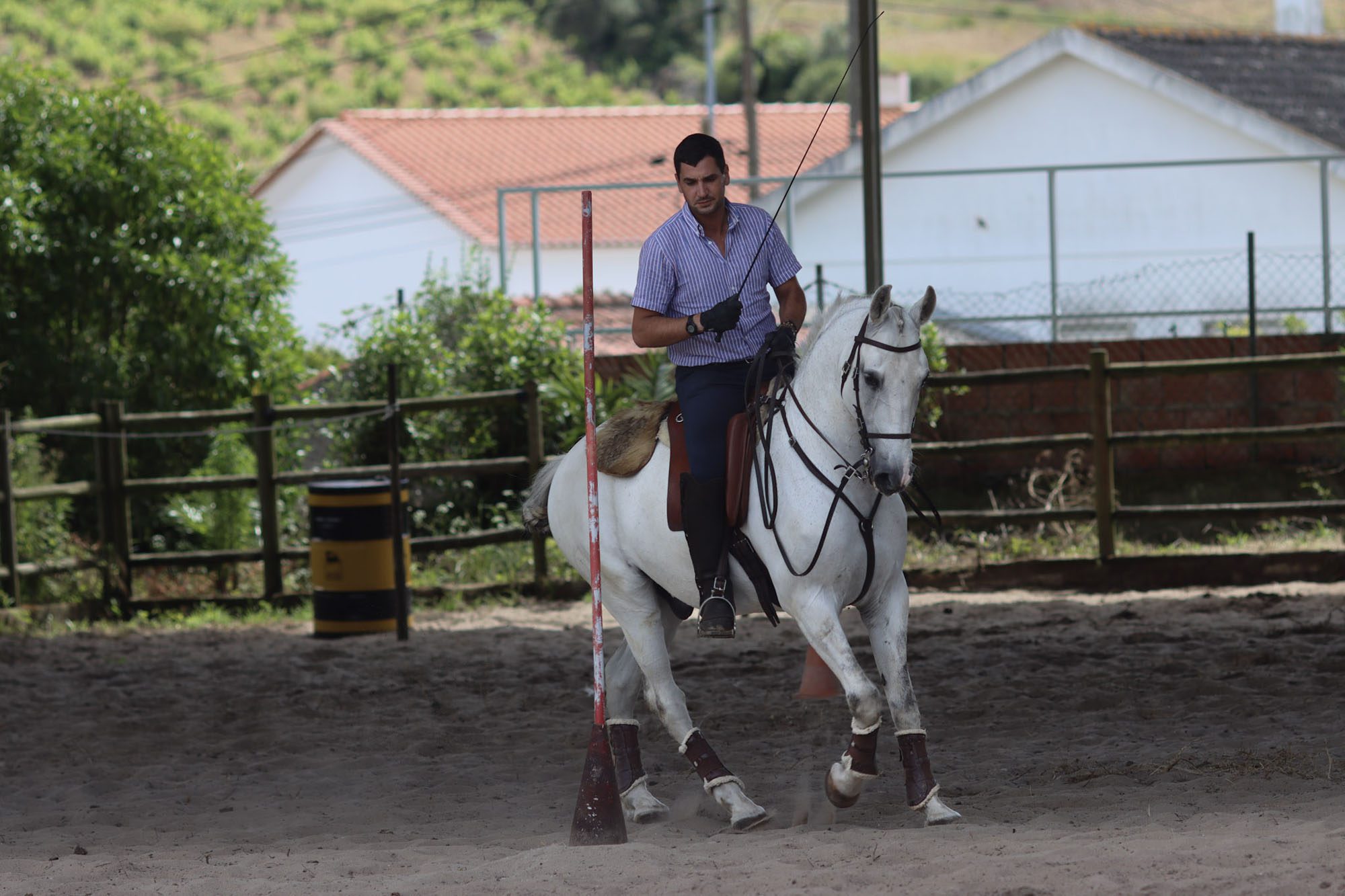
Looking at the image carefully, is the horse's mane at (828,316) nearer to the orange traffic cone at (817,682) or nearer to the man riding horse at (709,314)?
the man riding horse at (709,314)


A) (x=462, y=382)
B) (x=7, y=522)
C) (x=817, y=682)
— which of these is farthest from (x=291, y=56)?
(x=817, y=682)

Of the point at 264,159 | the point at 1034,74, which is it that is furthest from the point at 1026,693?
the point at 264,159

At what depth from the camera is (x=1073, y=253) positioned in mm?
21531

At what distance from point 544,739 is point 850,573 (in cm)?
254

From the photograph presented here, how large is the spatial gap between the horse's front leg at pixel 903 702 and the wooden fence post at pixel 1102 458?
6.22 meters

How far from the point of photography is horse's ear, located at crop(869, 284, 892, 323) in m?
5.23

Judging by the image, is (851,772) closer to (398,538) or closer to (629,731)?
(629,731)

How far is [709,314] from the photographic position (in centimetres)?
562

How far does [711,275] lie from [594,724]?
1.67 meters

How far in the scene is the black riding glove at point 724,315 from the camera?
5.60 metres

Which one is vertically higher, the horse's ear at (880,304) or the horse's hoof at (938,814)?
the horse's ear at (880,304)

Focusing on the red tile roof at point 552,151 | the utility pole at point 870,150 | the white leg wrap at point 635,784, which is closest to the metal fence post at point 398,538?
the utility pole at point 870,150

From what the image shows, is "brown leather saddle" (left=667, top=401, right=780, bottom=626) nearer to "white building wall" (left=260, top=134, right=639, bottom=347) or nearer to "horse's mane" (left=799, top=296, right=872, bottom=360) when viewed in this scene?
"horse's mane" (left=799, top=296, right=872, bottom=360)

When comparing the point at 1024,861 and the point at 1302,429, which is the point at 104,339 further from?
the point at 1024,861
